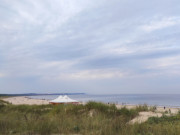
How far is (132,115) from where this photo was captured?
930 cm

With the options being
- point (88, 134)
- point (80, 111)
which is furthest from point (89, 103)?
point (88, 134)

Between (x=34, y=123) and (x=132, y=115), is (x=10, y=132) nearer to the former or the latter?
(x=34, y=123)

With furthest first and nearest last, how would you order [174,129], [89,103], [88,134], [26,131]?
[89,103]
[26,131]
[174,129]
[88,134]

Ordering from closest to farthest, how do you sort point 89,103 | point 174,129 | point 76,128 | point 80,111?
point 174,129
point 76,128
point 80,111
point 89,103

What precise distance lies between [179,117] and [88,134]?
489 centimetres

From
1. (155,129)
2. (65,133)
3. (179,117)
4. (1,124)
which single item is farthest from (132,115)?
(1,124)

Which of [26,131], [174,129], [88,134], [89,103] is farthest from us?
[89,103]

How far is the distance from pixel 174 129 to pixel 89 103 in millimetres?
6539

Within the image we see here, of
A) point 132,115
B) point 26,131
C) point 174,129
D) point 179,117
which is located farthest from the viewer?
point 132,115

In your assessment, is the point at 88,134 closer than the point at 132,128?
Yes

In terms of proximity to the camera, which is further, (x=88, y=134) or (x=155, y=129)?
(x=155, y=129)

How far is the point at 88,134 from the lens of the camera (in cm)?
448

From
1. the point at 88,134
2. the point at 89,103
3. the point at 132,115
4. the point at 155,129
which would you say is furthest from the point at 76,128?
the point at 89,103

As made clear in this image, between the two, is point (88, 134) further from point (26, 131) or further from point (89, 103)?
point (89, 103)
